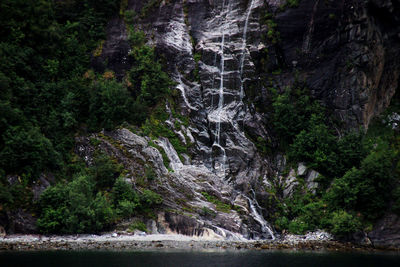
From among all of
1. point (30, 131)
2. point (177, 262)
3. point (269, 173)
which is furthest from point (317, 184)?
point (30, 131)

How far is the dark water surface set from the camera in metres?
21.2

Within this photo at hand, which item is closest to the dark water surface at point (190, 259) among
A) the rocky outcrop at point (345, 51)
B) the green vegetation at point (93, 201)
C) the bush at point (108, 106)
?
the green vegetation at point (93, 201)

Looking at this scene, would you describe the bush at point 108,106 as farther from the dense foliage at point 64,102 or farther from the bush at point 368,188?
the bush at point 368,188

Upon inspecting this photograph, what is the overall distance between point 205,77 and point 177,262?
28.6 metres

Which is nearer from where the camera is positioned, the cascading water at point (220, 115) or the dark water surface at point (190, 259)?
the dark water surface at point (190, 259)

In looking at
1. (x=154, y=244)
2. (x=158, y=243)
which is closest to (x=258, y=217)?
(x=158, y=243)

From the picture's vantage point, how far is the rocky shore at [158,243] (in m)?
27.8

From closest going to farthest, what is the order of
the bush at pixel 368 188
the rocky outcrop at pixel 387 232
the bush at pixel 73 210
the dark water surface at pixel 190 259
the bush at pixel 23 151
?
the dark water surface at pixel 190 259
the bush at pixel 73 210
the bush at pixel 23 151
the rocky outcrop at pixel 387 232
the bush at pixel 368 188

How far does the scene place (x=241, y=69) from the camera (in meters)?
47.0

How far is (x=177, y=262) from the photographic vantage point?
22500mm

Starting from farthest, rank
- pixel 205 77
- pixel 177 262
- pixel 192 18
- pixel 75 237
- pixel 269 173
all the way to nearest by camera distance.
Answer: pixel 192 18 < pixel 205 77 < pixel 269 173 < pixel 75 237 < pixel 177 262

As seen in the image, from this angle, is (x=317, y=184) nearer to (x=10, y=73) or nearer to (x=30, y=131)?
(x=30, y=131)

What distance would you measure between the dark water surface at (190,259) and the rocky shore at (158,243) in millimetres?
2561

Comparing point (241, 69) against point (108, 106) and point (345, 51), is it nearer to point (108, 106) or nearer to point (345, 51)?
point (345, 51)
